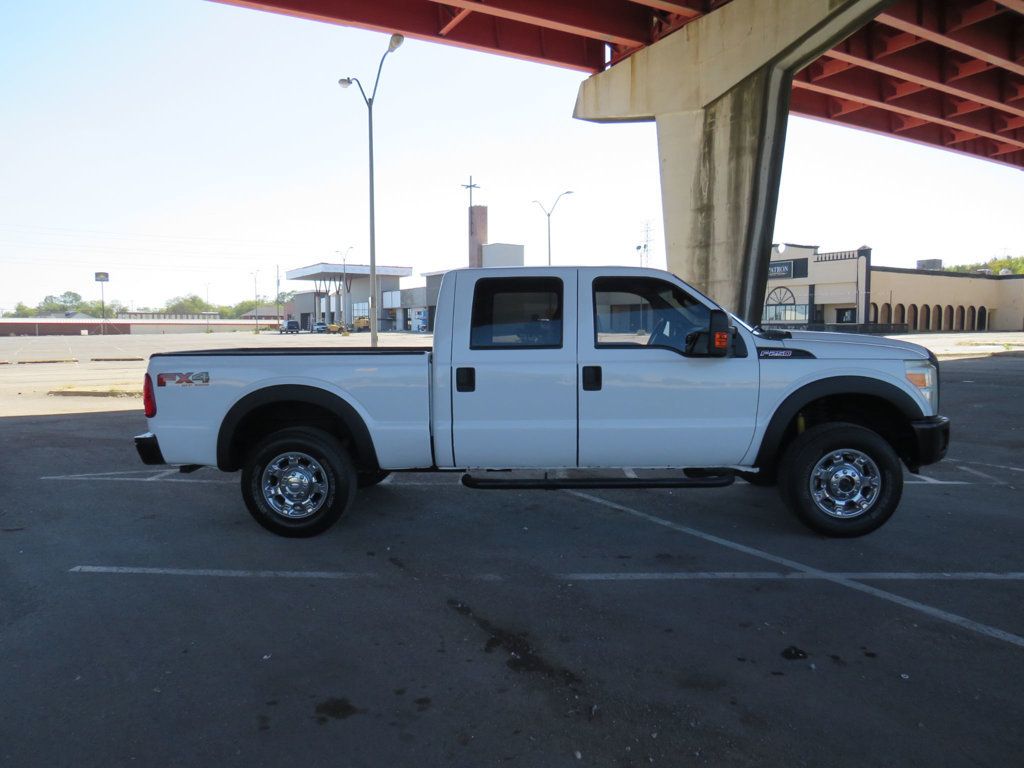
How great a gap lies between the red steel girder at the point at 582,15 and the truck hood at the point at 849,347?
39.5ft

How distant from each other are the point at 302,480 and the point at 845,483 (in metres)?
4.28

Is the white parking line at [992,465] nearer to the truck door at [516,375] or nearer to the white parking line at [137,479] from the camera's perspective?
the truck door at [516,375]

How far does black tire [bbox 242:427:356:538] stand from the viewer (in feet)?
18.6

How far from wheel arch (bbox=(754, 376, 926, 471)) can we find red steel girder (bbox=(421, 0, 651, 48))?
12310mm

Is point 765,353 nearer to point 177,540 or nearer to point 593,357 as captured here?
point 593,357

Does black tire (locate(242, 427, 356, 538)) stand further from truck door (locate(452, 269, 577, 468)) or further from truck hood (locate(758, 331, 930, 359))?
truck hood (locate(758, 331, 930, 359))

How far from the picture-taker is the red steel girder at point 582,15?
15.1 meters

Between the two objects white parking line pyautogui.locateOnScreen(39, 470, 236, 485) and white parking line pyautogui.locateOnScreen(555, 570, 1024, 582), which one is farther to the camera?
white parking line pyautogui.locateOnScreen(39, 470, 236, 485)

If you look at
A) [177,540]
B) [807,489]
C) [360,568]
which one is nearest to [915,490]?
[807,489]

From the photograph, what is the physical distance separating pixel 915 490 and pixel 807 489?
260 centimetres

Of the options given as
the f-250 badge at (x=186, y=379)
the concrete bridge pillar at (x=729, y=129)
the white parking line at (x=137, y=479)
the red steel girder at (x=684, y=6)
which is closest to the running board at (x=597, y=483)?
the f-250 badge at (x=186, y=379)

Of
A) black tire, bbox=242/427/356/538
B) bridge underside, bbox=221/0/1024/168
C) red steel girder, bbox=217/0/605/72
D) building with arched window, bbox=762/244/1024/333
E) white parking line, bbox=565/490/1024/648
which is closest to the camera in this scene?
white parking line, bbox=565/490/1024/648

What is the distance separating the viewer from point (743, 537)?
19.1 feet

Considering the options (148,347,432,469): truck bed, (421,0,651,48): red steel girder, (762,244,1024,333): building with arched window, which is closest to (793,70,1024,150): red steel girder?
(421,0,651,48): red steel girder
